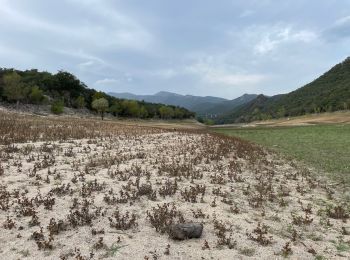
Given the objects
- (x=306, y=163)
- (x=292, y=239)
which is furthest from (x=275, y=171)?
(x=292, y=239)

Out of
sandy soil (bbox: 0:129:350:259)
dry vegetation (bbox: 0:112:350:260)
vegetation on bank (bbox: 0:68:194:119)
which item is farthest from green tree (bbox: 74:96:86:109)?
sandy soil (bbox: 0:129:350:259)

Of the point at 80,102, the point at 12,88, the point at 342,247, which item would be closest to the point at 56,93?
the point at 80,102

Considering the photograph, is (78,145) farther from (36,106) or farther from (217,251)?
(36,106)

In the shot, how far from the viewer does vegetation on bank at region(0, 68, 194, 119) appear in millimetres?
104938

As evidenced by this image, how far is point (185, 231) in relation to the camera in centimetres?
923

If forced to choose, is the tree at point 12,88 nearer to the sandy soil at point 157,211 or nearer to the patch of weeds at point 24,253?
the sandy soil at point 157,211

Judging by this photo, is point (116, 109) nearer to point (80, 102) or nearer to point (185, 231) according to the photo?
point (80, 102)

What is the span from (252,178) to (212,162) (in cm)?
391

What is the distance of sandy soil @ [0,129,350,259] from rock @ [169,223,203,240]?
0.47 ft

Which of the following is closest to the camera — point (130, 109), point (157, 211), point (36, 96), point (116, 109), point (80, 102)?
point (157, 211)

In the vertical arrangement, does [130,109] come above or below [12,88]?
below

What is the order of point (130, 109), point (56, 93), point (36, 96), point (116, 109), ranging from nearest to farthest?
1. point (36, 96)
2. point (56, 93)
3. point (116, 109)
4. point (130, 109)

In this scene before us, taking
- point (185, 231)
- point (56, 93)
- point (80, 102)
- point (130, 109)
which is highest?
point (56, 93)

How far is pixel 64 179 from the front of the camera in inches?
566
